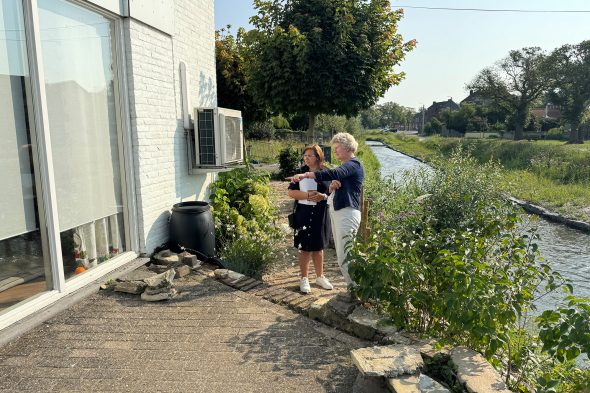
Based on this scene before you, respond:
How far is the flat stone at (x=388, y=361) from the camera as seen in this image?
2504mm

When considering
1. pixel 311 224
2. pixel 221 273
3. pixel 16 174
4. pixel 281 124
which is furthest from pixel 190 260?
pixel 281 124

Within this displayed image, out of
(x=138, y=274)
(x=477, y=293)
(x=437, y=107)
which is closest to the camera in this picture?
(x=477, y=293)

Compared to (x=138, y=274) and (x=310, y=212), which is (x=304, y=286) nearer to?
(x=310, y=212)

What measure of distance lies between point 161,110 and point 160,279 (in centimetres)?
220

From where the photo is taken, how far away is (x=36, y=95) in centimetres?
346

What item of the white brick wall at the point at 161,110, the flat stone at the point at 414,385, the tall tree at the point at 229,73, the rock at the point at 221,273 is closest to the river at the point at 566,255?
the flat stone at the point at 414,385

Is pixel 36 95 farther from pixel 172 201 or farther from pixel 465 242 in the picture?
pixel 465 242

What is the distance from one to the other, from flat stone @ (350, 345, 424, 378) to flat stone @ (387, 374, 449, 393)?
0.04m

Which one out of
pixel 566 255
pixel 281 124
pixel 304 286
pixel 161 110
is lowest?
pixel 566 255

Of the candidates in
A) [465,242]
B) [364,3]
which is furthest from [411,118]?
[465,242]

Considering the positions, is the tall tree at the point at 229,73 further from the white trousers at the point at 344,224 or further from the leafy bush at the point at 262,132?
the leafy bush at the point at 262,132

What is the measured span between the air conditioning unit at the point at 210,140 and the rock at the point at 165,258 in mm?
1452

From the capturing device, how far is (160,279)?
418 cm

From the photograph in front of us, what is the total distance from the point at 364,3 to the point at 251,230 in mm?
6467
